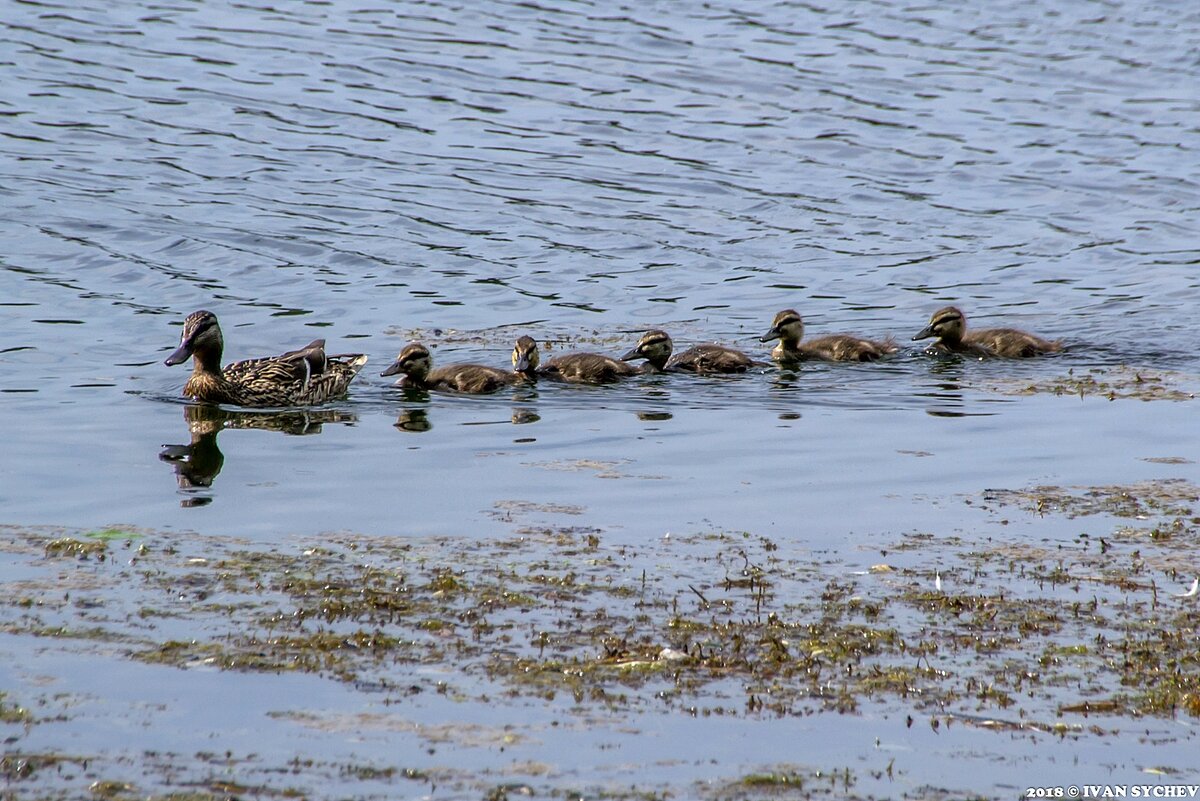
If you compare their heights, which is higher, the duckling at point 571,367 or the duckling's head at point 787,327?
the duckling's head at point 787,327

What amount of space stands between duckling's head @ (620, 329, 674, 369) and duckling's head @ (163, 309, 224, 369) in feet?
9.54

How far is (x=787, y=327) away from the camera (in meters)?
13.2

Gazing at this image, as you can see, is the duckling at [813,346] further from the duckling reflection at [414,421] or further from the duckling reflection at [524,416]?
the duckling reflection at [414,421]

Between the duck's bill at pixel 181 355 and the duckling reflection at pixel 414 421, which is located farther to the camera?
the duck's bill at pixel 181 355

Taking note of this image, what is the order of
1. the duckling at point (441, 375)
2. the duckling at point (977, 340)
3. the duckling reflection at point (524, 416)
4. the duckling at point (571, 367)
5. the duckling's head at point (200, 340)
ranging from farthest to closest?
the duckling at point (977, 340), the duckling at point (571, 367), the duckling at point (441, 375), the duckling's head at point (200, 340), the duckling reflection at point (524, 416)

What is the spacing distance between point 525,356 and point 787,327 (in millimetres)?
2187

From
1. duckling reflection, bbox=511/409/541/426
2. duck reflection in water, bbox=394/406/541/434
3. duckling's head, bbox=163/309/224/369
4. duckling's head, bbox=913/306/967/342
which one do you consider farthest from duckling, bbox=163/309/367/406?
duckling's head, bbox=913/306/967/342

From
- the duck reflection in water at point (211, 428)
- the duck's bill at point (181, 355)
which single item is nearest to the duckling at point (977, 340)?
the duck reflection in water at point (211, 428)

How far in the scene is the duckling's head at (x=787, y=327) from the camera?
1316 cm

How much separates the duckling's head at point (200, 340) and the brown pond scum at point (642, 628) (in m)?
3.92

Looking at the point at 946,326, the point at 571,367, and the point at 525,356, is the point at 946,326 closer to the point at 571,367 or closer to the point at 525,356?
the point at 571,367

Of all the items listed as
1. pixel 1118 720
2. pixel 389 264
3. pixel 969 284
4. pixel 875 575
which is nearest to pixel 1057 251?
pixel 969 284

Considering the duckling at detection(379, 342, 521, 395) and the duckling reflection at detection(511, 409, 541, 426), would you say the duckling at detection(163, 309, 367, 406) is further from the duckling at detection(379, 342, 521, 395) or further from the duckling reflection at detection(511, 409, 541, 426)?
the duckling reflection at detection(511, 409, 541, 426)

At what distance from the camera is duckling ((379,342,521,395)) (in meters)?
12.2
